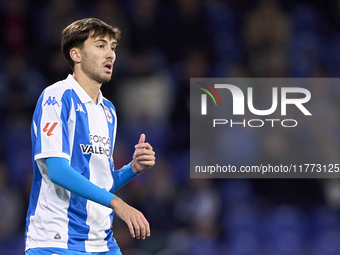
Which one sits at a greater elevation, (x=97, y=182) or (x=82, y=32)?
(x=82, y=32)

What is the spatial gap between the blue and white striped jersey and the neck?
9 cm

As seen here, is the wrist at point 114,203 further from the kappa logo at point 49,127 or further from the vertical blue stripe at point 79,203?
the kappa logo at point 49,127

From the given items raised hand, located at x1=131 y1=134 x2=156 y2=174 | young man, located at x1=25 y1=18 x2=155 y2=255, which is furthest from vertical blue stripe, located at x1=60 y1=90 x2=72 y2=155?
raised hand, located at x1=131 y1=134 x2=156 y2=174

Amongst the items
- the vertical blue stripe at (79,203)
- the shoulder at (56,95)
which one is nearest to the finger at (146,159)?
the vertical blue stripe at (79,203)

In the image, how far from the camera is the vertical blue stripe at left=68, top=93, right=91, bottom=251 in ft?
9.98

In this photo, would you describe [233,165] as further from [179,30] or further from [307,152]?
[179,30]

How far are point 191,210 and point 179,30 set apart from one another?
2.93 meters

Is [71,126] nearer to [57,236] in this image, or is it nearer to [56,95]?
[56,95]

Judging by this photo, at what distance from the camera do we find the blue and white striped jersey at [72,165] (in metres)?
2.98

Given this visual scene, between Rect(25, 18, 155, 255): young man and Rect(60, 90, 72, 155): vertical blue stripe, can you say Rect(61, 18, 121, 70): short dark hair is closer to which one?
Rect(25, 18, 155, 255): young man

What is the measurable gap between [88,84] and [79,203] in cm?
77

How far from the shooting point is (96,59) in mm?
3385

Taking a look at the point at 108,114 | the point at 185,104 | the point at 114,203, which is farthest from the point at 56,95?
the point at 185,104

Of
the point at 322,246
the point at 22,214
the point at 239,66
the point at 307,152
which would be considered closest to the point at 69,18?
the point at 239,66
